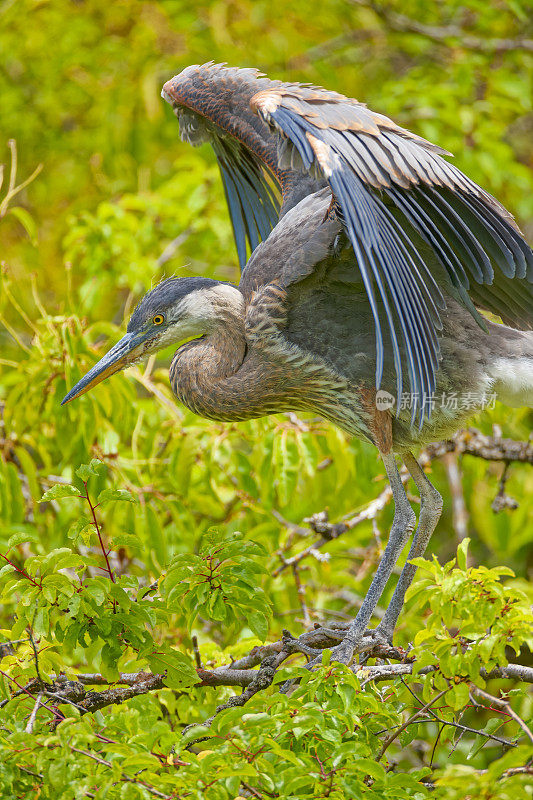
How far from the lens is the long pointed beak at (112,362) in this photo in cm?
302

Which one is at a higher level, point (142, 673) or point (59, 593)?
point (59, 593)

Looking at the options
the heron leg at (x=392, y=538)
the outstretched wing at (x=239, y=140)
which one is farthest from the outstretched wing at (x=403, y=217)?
the outstretched wing at (x=239, y=140)

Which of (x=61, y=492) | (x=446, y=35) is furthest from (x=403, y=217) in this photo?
(x=446, y=35)

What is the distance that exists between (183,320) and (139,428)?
0.62 metres

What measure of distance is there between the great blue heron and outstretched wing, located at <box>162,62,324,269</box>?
29 millimetres

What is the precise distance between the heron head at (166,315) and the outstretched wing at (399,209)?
66cm

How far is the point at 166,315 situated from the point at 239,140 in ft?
3.16

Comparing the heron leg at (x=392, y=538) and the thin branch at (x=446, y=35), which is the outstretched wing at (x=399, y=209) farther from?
the thin branch at (x=446, y=35)

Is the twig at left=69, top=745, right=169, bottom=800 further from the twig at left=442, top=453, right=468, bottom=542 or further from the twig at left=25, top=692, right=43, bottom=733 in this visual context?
the twig at left=442, top=453, right=468, bottom=542

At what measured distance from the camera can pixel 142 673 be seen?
2.39 metres

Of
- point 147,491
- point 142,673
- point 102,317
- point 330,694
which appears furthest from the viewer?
point 102,317

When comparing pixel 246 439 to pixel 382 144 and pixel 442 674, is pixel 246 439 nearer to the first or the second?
pixel 382 144

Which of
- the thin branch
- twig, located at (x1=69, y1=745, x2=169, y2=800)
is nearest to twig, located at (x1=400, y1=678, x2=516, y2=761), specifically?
twig, located at (x1=69, y1=745, x2=169, y2=800)

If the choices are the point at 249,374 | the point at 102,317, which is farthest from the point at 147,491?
the point at 102,317
